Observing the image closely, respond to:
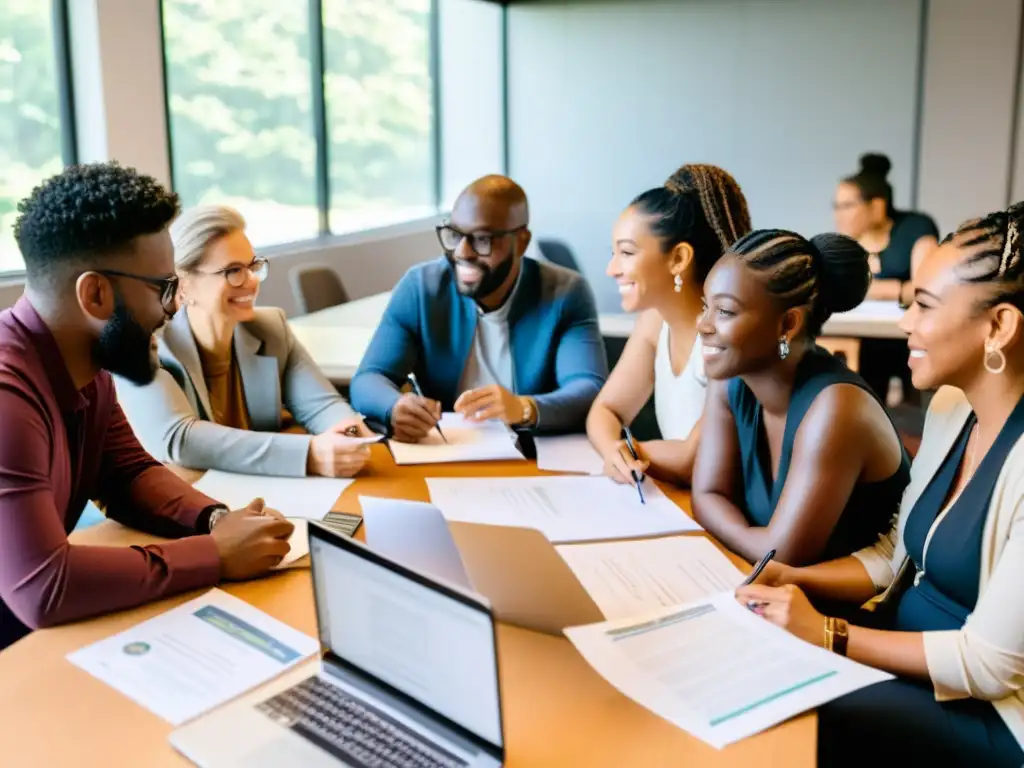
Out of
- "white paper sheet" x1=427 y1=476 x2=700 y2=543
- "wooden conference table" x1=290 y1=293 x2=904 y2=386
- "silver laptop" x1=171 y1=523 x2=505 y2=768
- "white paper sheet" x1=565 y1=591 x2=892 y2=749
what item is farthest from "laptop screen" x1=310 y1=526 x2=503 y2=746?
"wooden conference table" x1=290 y1=293 x2=904 y2=386

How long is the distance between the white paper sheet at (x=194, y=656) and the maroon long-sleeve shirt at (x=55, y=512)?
7cm

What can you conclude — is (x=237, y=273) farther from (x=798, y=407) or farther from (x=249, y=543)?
(x=798, y=407)

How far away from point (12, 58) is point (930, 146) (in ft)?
17.1

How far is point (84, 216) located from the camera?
4.75 feet

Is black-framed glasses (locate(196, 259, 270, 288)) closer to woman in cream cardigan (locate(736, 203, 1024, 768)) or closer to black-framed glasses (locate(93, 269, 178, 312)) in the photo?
black-framed glasses (locate(93, 269, 178, 312))

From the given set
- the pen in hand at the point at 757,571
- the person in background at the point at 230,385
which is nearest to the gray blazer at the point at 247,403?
the person in background at the point at 230,385

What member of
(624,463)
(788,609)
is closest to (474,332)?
(624,463)

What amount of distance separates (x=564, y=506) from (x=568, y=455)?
0.36 m

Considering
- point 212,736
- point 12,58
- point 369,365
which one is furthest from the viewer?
point 12,58

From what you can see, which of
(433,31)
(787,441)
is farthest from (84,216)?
(433,31)

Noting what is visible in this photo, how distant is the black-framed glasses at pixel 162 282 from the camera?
147cm

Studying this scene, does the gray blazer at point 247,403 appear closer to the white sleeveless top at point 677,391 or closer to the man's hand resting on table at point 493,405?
the man's hand resting on table at point 493,405

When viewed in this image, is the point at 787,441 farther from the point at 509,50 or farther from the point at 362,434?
the point at 509,50

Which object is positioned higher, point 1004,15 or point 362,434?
point 1004,15
